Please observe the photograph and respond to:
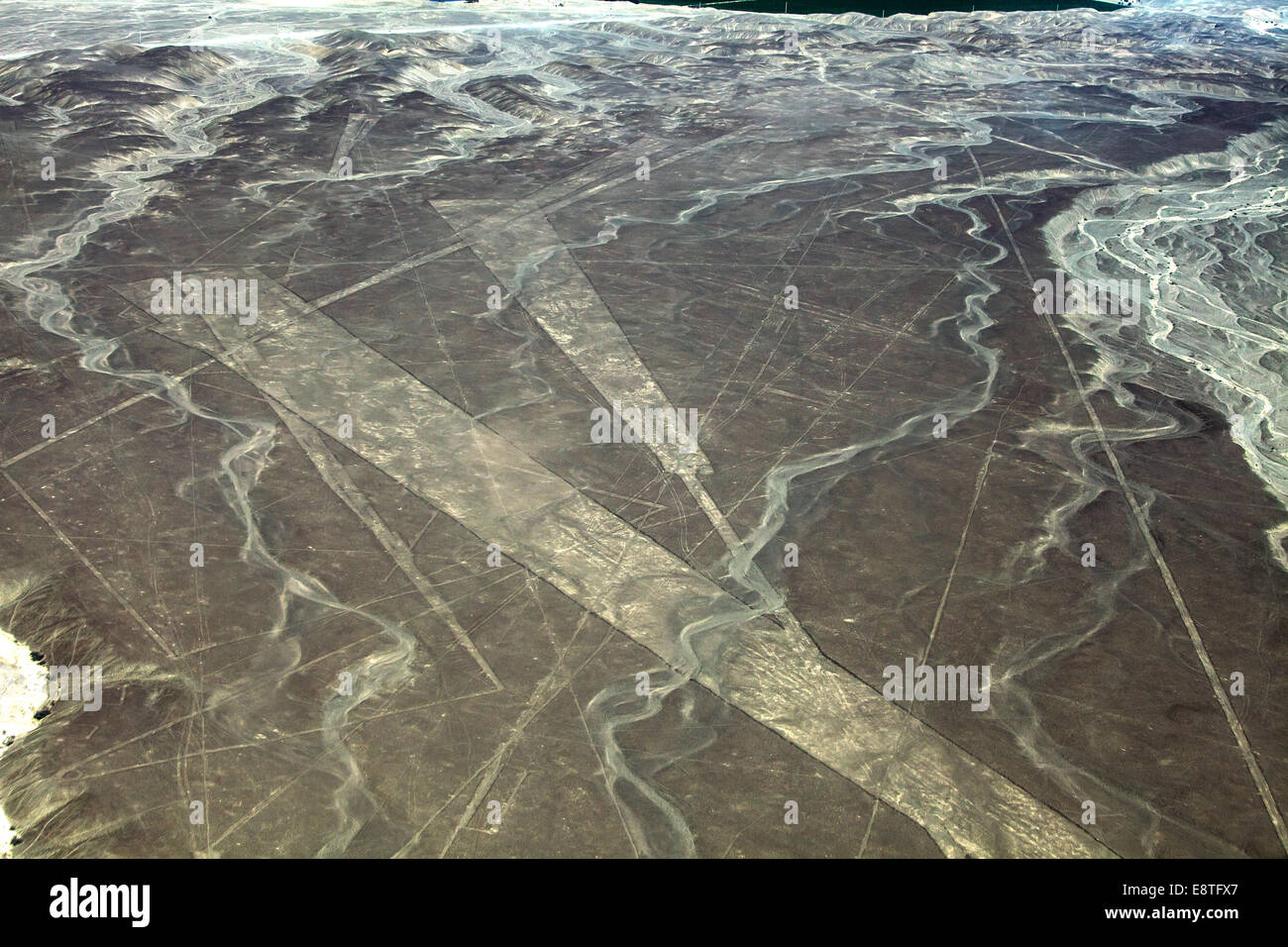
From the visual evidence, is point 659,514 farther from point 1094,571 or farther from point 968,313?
point 968,313

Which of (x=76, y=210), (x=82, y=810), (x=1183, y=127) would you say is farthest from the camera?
(x=1183, y=127)

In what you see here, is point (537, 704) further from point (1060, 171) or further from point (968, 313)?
point (1060, 171)

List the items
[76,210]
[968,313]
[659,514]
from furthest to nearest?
1. [76,210]
2. [968,313]
3. [659,514]

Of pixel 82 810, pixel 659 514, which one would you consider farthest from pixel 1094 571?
pixel 82 810
